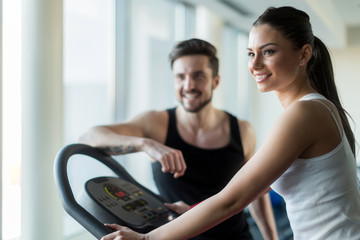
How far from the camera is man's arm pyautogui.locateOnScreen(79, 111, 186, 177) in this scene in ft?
4.32

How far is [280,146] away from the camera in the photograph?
98cm

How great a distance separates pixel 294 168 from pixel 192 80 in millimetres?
1068

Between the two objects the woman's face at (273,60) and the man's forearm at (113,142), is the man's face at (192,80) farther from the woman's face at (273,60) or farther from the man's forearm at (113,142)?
the woman's face at (273,60)

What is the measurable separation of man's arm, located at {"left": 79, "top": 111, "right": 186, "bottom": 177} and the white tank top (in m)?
0.40

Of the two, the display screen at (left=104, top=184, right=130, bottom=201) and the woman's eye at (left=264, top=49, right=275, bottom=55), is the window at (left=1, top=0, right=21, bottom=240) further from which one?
the woman's eye at (left=264, top=49, right=275, bottom=55)

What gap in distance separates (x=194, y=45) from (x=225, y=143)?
0.52 metres

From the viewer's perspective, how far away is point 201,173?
1.94 m

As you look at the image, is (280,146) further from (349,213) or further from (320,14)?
(320,14)

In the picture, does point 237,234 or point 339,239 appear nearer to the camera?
point 339,239

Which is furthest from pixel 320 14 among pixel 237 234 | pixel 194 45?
pixel 237 234

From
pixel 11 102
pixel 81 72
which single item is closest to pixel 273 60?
pixel 11 102

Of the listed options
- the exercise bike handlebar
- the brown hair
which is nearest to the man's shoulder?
the brown hair

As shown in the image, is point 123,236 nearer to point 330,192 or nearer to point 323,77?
point 330,192

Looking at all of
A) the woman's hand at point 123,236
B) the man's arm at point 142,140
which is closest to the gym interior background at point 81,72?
the man's arm at point 142,140
